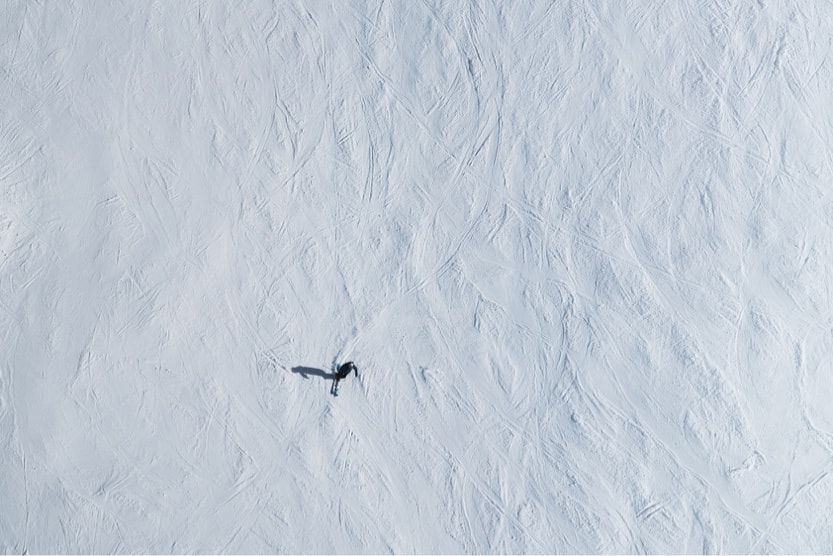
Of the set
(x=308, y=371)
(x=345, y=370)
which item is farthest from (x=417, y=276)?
(x=308, y=371)

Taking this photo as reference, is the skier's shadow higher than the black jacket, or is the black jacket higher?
the black jacket

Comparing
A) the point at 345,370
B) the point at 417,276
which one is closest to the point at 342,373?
the point at 345,370

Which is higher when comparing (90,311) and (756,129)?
(756,129)

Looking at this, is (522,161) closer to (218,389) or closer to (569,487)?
(569,487)

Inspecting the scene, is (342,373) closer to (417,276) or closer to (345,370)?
(345,370)

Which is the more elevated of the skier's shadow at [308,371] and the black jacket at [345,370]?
the black jacket at [345,370]

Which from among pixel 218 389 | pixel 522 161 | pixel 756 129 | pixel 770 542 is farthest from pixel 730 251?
pixel 218 389

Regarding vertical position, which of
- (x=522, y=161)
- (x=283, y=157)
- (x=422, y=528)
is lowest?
(x=422, y=528)

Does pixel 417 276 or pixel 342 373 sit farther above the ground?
pixel 417 276
